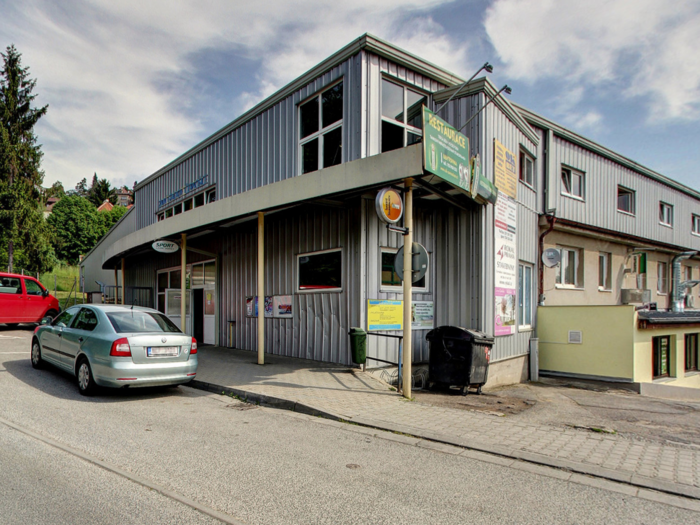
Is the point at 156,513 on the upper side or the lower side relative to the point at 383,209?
lower

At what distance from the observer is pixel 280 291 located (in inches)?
480

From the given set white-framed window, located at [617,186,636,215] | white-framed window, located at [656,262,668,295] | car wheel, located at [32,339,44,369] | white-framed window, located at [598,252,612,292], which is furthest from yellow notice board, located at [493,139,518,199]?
white-framed window, located at [656,262,668,295]

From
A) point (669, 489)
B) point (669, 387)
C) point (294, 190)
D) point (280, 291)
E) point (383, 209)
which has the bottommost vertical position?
point (669, 387)

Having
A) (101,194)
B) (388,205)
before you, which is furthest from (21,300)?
(101,194)

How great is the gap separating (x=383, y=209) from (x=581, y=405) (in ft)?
18.3

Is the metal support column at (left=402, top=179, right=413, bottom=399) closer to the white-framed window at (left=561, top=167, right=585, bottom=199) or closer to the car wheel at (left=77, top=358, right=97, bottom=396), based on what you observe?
the car wheel at (left=77, top=358, right=97, bottom=396)

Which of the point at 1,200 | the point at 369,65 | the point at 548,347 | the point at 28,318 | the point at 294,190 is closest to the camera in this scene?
the point at 294,190

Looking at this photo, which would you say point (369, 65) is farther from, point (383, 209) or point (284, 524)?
point (284, 524)

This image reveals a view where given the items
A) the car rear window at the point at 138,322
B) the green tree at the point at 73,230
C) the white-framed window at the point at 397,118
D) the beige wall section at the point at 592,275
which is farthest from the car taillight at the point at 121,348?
the green tree at the point at 73,230

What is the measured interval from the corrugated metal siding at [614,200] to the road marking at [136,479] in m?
14.6

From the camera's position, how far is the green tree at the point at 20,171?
91.1ft

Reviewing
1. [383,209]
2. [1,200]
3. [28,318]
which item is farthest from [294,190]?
[1,200]

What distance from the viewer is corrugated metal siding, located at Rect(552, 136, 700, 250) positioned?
16234 millimetres

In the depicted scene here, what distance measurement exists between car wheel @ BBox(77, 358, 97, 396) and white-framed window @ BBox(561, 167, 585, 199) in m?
14.8
